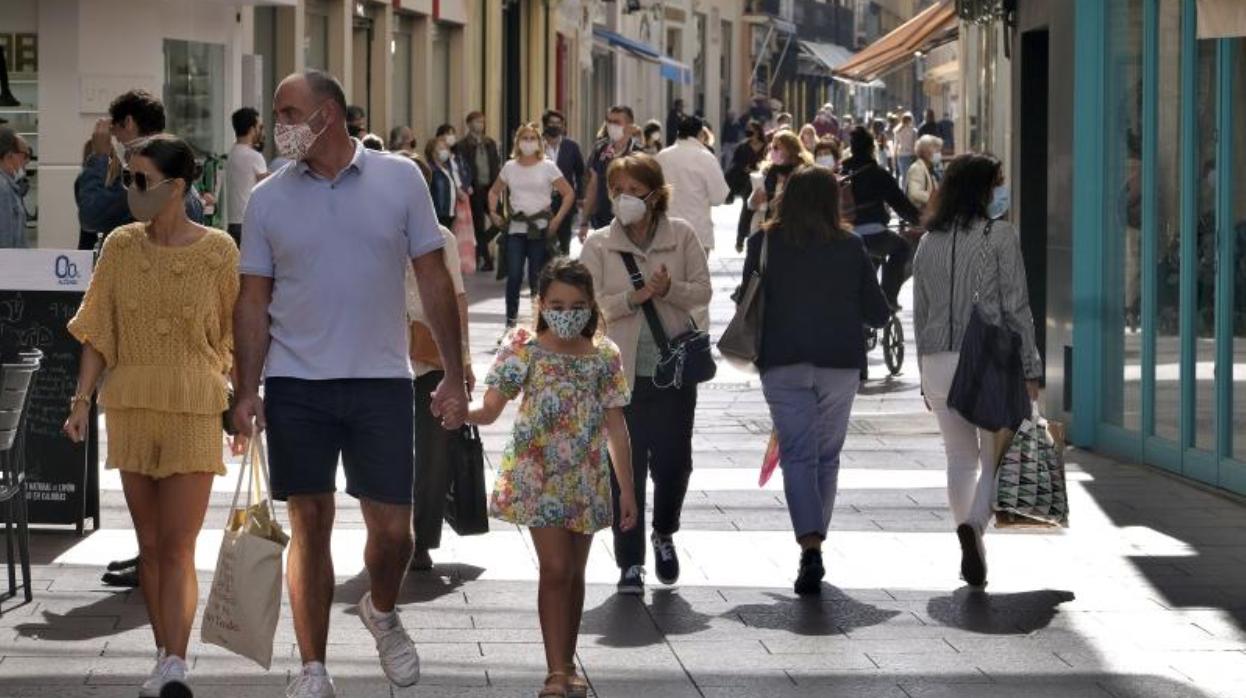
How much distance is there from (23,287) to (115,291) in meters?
3.20

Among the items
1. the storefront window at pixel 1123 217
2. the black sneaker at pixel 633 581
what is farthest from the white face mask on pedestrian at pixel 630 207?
the storefront window at pixel 1123 217

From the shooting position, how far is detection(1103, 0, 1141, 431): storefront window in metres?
13.5

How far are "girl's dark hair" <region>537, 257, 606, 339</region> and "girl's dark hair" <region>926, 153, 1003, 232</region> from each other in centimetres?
247

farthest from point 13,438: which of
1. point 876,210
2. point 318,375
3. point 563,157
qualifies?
point 563,157

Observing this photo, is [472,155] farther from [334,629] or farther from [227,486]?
[334,629]

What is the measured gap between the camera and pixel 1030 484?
31.4ft

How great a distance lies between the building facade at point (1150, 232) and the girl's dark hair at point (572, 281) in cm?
496

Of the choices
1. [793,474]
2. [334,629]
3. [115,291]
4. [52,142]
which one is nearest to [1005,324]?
[793,474]

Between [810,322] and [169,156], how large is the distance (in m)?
2.75

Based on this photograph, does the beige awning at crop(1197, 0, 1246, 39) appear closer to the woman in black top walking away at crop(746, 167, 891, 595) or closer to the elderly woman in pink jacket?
the woman in black top walking away at crop(746, 167, 891, 595)

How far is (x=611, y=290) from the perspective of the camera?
9602 mm

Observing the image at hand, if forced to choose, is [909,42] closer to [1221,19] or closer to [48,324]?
[1221,19]

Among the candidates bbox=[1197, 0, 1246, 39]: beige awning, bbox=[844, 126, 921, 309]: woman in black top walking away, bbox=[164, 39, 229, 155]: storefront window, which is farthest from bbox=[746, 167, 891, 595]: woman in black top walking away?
bbox=[164, 39, 229, 155]: storefront window

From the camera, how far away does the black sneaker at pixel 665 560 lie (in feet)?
31.4
